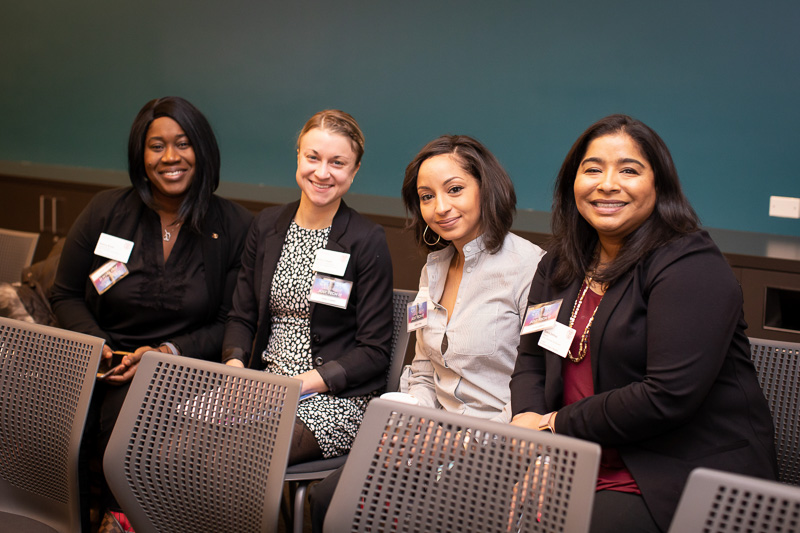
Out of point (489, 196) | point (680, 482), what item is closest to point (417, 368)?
point (489, 196)

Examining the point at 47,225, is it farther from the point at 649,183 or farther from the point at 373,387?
the point at 649,183

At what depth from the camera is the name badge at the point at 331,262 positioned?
2.49 m

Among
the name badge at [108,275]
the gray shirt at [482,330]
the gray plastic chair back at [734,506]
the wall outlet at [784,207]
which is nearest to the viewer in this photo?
the gray plastic chair back at [734,506]

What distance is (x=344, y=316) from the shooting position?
8.30 ft

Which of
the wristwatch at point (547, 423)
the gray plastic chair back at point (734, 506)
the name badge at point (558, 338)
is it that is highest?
the name badge at point (558, 338)

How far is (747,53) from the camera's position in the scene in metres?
4.08

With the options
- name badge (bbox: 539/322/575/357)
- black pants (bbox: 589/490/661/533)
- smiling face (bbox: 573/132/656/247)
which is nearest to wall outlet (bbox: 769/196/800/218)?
smiling face (bbox: 573/132/656/247)

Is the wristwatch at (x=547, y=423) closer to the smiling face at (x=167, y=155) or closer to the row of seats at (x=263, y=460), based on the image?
the row of seats at (x=263, y=460)

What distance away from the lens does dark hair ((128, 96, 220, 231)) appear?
2781 mm

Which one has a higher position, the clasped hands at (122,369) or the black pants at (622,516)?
the black pants at (622,516)

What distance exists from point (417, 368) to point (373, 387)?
17 cm

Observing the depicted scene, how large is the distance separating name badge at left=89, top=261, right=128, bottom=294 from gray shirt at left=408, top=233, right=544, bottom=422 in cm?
123

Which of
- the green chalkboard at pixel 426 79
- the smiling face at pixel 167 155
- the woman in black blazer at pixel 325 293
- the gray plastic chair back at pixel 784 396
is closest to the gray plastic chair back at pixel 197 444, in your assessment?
the woman in black blazer at pixel 325 293

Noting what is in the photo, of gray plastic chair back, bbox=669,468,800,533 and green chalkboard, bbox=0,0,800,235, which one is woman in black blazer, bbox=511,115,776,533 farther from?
green chalkboard, bbox=0,0,800,235
